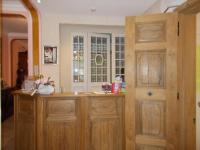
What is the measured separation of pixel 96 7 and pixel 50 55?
1.50 meters

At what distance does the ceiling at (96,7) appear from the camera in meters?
3.90

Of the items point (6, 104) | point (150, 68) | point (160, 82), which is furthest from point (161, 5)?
point (6, 104)

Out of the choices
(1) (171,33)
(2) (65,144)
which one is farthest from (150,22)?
(2) (65,144)

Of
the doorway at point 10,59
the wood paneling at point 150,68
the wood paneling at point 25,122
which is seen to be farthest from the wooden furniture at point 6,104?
the wood paneling at point 150,68

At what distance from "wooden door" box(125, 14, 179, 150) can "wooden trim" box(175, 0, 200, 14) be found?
0.11 meters

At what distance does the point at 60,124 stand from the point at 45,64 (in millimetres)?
2294

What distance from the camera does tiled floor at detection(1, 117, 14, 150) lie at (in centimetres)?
376

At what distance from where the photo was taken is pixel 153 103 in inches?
100

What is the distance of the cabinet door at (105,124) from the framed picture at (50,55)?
2.31 metres

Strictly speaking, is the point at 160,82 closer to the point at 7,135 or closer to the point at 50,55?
the point at 50,55

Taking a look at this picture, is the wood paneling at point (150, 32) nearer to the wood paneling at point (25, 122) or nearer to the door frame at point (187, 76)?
the door frame at point (187, 76)

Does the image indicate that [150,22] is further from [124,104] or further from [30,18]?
[30,18]

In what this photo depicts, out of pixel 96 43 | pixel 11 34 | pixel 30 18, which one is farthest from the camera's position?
pixel 11 34

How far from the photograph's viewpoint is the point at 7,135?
4477 millimetres
